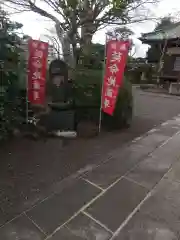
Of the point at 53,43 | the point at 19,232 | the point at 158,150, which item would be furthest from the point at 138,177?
the point at 53,43

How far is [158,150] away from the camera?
478 cm

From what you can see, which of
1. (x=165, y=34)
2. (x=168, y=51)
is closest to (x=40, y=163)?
(x=168, y=51)

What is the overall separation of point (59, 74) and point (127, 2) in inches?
160

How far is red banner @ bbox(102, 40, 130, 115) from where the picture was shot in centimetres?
519

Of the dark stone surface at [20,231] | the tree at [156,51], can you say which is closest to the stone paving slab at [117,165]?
the dark stone surface at [20,231]

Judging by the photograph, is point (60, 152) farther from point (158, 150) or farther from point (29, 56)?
point (29, 56)

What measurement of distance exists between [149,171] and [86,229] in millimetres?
1755

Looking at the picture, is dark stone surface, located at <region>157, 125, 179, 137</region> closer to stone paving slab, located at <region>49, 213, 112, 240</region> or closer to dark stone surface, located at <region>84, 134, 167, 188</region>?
dark stone surface, located at <region>84, 134, 167, 188</region>

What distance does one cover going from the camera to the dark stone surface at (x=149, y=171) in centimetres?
339

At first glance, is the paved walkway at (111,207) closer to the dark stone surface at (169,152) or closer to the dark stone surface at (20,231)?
the dark stone surface at (20,231)

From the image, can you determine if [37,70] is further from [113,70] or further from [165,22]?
[165,22]

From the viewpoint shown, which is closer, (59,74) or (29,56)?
(29,56)

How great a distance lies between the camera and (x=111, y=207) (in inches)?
106

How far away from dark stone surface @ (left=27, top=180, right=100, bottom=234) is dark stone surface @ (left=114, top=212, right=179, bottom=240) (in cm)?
61
